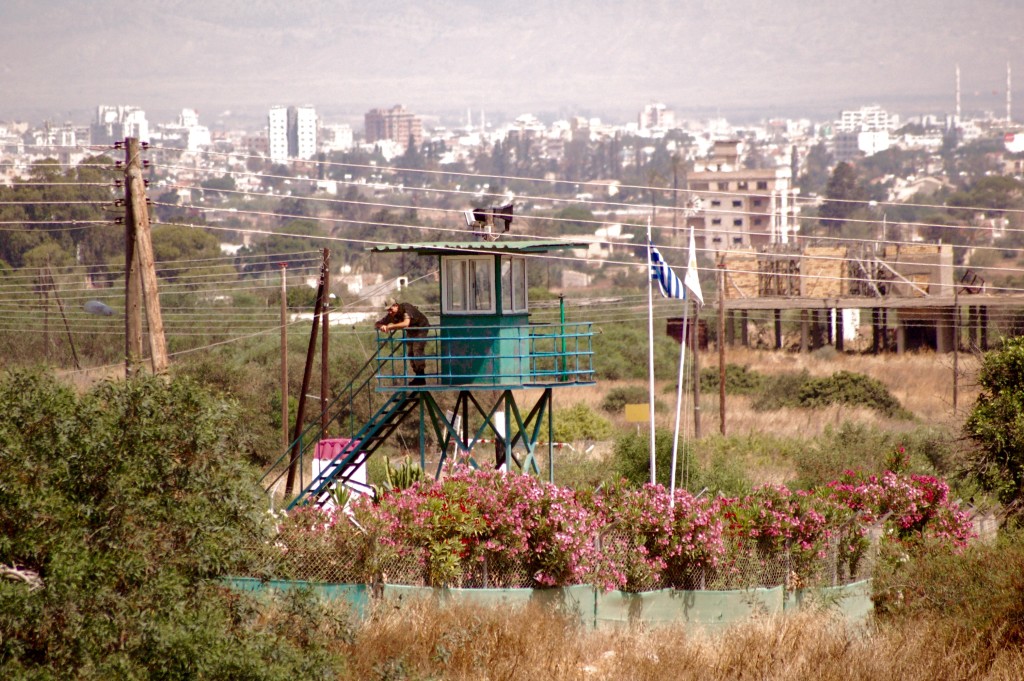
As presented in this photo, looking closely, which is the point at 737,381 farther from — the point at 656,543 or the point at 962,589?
the point at 656,543

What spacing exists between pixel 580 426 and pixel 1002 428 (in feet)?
75.3

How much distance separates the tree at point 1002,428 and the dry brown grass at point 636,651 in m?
6.57

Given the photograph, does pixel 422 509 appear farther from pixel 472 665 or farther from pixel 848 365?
pixel 848 365

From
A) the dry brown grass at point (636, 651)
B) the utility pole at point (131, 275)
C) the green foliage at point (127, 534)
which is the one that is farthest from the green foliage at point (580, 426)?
the green foliage at point (127, 534)

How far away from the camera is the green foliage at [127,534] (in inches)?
508

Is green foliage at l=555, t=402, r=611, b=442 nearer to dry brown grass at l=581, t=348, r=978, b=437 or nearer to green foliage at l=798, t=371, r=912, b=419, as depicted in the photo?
dry brown grass at l=581, t=348, r=978, b=437

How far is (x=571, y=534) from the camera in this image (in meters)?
19.9

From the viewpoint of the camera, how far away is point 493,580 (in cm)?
2009

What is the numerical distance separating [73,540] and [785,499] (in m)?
12.7

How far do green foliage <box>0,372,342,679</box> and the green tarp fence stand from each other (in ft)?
15.7

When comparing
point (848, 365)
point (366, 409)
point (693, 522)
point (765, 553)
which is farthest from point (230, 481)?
point (848, 365)

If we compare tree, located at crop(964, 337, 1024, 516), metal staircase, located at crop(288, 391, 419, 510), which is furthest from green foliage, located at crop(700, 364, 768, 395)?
metal staircase, located at crop(288, 391, 419, 510)

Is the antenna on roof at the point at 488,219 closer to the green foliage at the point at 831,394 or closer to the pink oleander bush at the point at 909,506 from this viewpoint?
the pink oleander bush at the point at 909,506

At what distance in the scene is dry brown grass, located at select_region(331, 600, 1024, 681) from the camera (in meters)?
17.5
